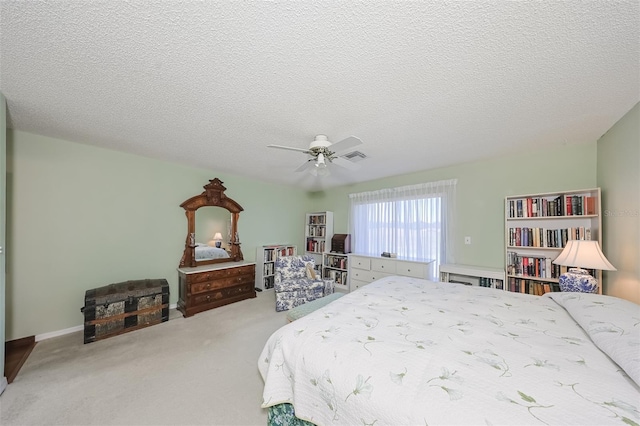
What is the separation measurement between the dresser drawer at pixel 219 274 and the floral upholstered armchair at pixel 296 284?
0.64m

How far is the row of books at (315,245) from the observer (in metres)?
5.31

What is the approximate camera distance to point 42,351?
2.31m

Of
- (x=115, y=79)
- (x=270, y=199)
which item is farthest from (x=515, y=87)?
(x=270, y=199)

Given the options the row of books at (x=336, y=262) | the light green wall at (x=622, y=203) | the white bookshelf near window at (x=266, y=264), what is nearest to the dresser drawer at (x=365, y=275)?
the row of books at (x=336, y=262)

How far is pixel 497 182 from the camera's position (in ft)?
10.5

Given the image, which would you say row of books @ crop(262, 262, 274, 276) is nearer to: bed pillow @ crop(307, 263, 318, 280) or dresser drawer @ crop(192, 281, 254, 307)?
dresser drawer @ crop(192, 281, 254, 307)

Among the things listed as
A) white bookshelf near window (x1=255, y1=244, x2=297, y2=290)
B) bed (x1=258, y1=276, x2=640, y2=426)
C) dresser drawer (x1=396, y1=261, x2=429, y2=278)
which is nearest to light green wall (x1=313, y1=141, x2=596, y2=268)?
dresser drawer (x1=396, y1=261, x2=429, y2=278)

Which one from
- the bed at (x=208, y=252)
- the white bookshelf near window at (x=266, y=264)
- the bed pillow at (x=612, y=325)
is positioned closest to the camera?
the bed pillow at (x=612, y=325)

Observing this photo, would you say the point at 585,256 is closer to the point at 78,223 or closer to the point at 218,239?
the point at 218,239

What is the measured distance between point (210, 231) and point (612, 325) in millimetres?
4617

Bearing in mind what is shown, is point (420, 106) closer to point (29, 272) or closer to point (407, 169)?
point (407, 169)

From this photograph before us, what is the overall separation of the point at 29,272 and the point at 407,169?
521 centimetres

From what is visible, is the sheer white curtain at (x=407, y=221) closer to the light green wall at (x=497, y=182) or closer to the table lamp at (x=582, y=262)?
the light green wall at (x=497, y=182)

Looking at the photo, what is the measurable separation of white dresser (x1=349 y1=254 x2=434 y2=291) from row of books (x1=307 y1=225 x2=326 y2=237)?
Answer: 1.02 m
